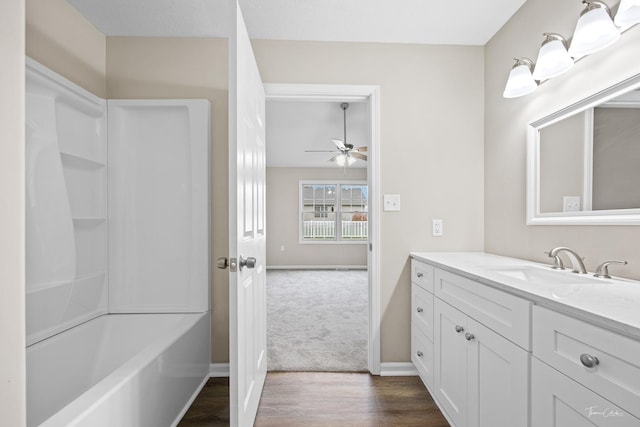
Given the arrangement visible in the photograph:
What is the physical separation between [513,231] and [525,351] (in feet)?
3.75

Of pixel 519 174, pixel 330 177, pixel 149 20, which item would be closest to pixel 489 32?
pixel 519 174

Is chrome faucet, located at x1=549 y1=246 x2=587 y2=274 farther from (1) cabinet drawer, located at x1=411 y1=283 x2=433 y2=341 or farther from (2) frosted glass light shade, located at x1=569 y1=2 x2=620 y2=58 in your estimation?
(2) frosted glass light shade, located at x1=569 y1=2 x2=620 y2=58

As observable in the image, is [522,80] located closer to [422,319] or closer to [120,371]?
[422,319]

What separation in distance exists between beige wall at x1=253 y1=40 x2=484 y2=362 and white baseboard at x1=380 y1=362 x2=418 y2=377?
0.04 metres

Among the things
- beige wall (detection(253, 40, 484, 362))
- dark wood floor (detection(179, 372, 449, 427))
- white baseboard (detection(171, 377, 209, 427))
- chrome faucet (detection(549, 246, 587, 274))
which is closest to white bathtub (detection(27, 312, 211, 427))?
white baseboard (detection(171, 377, 209, 427))

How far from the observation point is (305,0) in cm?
187

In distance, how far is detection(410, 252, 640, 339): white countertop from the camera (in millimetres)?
752

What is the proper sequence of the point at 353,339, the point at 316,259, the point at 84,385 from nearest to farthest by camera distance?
the point at 84,385 < the point at 353,339 < the point at 316,259

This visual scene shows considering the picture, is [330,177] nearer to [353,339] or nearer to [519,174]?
[353,339]

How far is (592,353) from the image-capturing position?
79 centimetres

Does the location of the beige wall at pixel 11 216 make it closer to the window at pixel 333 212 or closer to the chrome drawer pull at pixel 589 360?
the chrome drawer pull at pixel 589 360

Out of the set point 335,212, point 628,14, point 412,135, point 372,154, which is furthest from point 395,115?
point 335,212

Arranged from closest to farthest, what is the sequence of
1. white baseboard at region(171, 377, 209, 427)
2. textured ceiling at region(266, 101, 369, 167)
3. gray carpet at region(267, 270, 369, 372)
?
white baseboard at region(171, 377, 209, 427)
gray carpet at region(267, 270, 369, 372)
textured ceiling at region(266, 101, 369, 167)

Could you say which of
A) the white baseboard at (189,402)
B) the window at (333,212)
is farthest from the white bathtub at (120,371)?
the window at (333,212)
